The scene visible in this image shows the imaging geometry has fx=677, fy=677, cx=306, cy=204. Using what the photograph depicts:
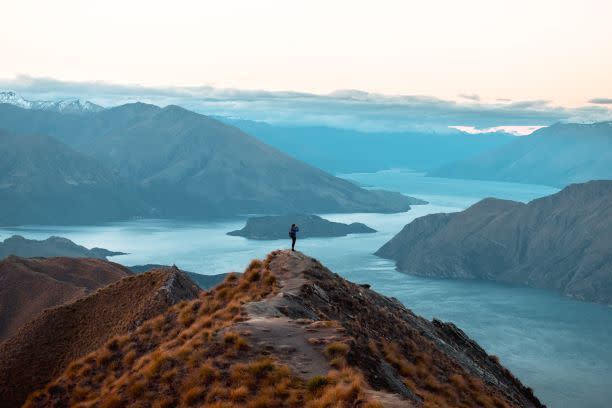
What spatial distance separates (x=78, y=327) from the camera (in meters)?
56.9

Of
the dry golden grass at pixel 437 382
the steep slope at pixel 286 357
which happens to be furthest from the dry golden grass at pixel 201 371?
the dry golden grass at pixel 437 382

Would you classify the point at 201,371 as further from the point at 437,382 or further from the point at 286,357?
the point at 437,382

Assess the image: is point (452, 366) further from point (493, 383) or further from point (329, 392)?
point (329, 392)

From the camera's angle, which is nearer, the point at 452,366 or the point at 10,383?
the point at 452,366

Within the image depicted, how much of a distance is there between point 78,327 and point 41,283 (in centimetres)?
A: 6624

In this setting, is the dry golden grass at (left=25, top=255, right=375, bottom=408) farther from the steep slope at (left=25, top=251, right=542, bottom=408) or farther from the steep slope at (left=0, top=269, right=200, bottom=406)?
the steep slope at (left=0, top=269, right=200, bottom=406)

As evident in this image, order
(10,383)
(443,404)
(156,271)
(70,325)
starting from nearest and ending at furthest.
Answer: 1. (443,404)
2. (10,383)
3. (70,325)
4. (156,271)

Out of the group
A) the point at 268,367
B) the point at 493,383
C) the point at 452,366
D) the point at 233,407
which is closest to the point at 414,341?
the point at 452,366

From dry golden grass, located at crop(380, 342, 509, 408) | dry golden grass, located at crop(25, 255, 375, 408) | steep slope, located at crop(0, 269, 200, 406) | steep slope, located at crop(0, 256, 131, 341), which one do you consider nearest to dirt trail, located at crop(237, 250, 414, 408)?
dry golden grass, located at crop(25, 255, 375, 408)

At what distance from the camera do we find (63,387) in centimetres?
3997

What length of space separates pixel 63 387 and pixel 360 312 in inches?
730

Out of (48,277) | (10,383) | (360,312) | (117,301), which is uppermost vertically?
(360,312)

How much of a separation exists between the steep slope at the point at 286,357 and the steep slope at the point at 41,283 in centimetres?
6081

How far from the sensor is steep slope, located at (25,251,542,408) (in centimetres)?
2845
